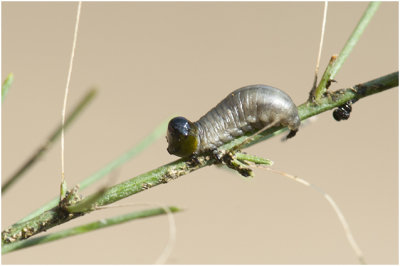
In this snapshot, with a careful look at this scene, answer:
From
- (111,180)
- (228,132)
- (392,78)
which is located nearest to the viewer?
(111,180)

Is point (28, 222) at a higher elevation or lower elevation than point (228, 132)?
lower

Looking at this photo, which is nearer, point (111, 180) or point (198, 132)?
point (111, 180)

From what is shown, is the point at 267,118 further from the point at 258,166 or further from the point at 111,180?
the point at 111,180

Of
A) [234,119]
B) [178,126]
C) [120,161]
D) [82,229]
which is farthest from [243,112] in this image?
[82,229]

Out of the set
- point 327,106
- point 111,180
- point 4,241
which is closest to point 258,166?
point 327,106

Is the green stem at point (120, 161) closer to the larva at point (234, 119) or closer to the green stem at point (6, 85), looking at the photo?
the larva at point (234, 119)

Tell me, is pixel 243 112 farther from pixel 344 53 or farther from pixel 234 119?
pixel 344 53
